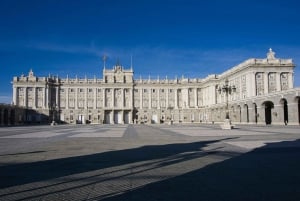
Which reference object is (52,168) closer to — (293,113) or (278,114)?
(293,113)

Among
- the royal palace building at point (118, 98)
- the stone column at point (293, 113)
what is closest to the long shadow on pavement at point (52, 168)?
the stone column at point (293, 113)

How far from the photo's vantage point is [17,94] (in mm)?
116250

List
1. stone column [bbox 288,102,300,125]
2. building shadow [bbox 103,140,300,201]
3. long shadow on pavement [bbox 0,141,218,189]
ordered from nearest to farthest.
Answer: building shadow [bbox 103,140,300,201]
long shadow on pavement [bbox 0,141,218,189]
stone column [bbox 288,102,300,125]

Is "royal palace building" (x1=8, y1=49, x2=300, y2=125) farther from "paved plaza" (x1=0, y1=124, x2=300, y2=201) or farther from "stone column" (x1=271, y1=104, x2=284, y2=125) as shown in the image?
"paved plaza" (x1=0, y1=124, x2=300, y2=201)

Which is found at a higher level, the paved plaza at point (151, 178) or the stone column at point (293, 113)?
the stone column at point (293, 113)

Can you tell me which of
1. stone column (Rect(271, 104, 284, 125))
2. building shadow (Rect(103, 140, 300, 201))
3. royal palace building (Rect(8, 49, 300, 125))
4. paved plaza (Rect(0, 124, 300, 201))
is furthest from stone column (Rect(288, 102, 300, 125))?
building shadow (Rect(103, 140, 300, 201))

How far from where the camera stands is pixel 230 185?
7594 millimetres

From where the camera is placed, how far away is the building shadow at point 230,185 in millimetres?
6559

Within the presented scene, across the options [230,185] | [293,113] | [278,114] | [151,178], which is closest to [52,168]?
[151,178]

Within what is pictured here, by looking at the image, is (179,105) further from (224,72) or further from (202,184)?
(202,184)

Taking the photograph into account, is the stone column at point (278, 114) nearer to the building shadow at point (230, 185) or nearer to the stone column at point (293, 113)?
the stone column at point (293, 113)

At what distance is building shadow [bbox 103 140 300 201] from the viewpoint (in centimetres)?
656

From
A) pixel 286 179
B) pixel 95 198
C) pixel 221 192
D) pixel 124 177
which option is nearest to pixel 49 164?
pixel 124 177

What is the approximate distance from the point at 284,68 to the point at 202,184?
83139mm
